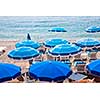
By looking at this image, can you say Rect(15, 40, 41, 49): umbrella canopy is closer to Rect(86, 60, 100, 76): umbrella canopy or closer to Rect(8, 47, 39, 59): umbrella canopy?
Rect(8, 47, 39, 59): umbrella canopy

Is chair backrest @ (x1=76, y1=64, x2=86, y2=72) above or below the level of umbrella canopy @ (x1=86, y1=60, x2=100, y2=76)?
below

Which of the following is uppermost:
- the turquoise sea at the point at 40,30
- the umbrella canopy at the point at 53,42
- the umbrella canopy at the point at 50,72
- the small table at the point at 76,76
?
the turquoise sea at the point at 40,30

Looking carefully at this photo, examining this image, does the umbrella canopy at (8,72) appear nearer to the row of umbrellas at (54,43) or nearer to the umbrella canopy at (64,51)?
the umbrella canopy at (64,51)

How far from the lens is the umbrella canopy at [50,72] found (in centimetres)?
418

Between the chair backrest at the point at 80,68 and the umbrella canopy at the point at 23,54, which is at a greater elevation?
the umbrella canopy at the point at 23,54

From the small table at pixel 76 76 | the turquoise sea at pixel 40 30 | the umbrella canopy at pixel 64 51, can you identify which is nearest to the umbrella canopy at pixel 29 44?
the turquoise sea at pixel 40 30

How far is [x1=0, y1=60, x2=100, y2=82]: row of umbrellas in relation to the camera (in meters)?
4.18

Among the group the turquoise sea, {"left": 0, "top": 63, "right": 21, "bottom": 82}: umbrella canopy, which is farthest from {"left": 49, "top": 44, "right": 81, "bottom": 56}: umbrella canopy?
{"left": 0, "top": 63, "right": 21, "bottom": 82}: umbrella canopy

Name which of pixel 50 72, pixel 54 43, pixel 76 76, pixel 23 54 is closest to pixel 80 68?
pixel 76 76
